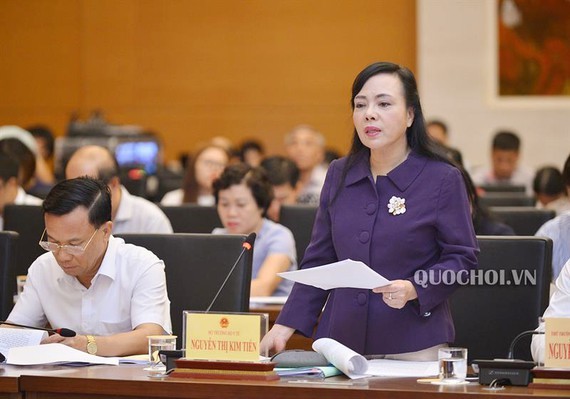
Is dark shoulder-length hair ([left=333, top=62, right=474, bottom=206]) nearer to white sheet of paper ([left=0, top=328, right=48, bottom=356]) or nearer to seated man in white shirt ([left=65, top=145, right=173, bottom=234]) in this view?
white sheet of paper ([left=0, top=328, right=48, bottom=356])

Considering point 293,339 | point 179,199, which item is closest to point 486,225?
point 293,339

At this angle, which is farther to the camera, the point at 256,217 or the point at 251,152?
the point at 251,152

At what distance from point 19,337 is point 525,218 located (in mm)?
2551

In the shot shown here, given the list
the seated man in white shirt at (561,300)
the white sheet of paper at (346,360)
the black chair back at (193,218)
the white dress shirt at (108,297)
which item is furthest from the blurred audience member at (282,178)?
the white sheet of paper at (346,360)

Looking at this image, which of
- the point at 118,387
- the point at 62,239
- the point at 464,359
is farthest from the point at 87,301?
the point at 464,359

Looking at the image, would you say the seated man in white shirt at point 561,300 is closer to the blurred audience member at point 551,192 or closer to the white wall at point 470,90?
the blurred audience member at point 551,192

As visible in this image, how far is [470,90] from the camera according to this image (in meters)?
11.2

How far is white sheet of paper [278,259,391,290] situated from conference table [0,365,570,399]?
0.74 ft

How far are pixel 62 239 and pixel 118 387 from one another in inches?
30.3

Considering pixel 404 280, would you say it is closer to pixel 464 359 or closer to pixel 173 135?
pixel 464 359

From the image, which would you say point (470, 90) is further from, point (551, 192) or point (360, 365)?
point (360, 365)

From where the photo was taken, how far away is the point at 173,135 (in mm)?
11891

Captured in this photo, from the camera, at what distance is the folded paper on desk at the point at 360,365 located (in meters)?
2.59

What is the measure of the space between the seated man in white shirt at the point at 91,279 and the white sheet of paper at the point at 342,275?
0.67 m
